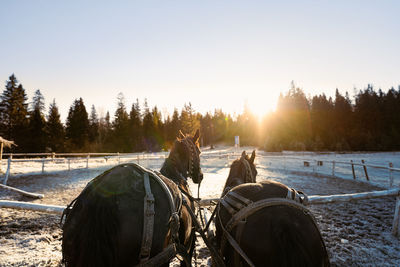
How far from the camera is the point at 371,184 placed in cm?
976

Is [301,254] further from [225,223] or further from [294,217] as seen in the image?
[225,223]

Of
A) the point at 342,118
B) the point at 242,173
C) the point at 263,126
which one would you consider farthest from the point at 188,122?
the point at 242,173

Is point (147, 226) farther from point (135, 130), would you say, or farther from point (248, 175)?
point (135, 130)

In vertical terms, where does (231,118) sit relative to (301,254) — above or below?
above

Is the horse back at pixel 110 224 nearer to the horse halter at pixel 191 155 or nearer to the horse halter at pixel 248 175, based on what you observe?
the horse halter at pixel 248 175

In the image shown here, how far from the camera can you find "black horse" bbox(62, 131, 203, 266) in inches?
56.2

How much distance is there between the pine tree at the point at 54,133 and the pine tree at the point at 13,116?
11.6 feet

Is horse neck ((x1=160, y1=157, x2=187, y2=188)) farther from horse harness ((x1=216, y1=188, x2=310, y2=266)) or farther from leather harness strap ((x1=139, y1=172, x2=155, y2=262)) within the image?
leather harness strap ((x1=139, y1=172, x2=155, y2=262))

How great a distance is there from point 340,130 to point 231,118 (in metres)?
48.2

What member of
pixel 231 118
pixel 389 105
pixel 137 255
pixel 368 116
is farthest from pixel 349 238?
pixel 231 118

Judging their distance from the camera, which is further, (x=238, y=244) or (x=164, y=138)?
(x=164, y=138)

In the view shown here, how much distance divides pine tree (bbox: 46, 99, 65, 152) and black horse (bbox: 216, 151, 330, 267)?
42.6 meters

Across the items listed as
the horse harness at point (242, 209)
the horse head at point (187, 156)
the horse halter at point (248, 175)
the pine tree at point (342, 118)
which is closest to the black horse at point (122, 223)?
the horse harness at point (242, 209)

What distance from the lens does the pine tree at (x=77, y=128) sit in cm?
3938
